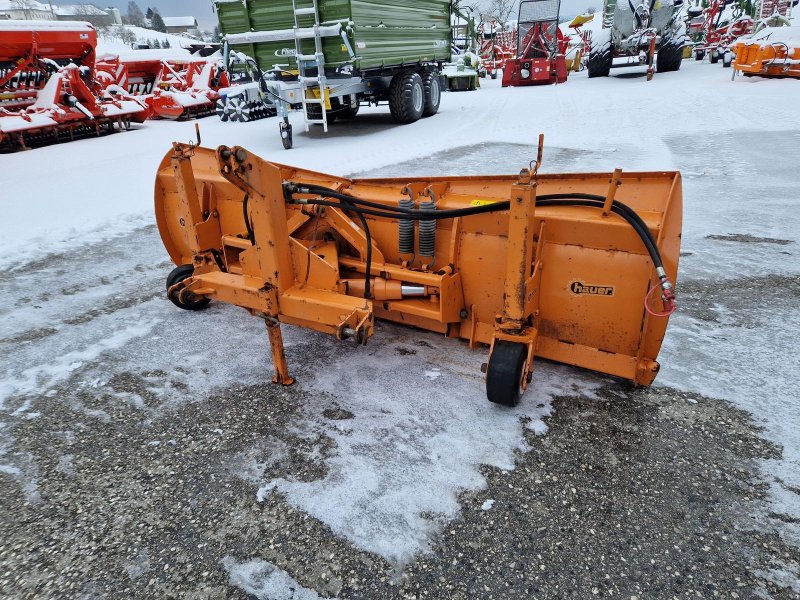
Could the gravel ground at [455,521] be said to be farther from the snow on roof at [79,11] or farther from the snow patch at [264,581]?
the snow on roof at [79,11]

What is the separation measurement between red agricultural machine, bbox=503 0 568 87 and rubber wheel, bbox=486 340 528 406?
65.4ft

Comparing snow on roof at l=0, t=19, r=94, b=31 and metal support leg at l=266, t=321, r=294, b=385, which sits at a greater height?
snow on roof at l=0, t=19, r=94, b=31

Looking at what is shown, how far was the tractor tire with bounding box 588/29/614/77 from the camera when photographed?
795 inches

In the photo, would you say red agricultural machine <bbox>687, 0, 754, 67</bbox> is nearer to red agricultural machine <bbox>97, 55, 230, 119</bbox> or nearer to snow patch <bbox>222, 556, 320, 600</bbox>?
red agricultural machine <bbox>97, 55, 230, 119</bbox>

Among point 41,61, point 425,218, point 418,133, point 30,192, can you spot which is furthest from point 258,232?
point 41,61

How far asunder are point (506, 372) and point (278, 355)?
127 centimetres

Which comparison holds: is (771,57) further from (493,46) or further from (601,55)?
(493,46)

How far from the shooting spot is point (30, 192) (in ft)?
23.2

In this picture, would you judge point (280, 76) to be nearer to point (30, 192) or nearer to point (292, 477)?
point (30, 192)

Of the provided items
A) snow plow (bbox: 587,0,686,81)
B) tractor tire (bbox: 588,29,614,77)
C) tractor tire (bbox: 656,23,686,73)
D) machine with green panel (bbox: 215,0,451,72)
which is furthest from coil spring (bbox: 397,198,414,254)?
tractor tire (bbox: 656,23,686,73)

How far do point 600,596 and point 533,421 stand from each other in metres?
0.92

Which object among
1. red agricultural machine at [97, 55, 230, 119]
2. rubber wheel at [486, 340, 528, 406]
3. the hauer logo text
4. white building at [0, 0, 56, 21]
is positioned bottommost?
rubber wheel at [486, 340, 528, 406]

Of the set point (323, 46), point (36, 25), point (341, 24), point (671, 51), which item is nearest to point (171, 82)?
point (36, 25)

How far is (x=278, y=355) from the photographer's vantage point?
2.89m
